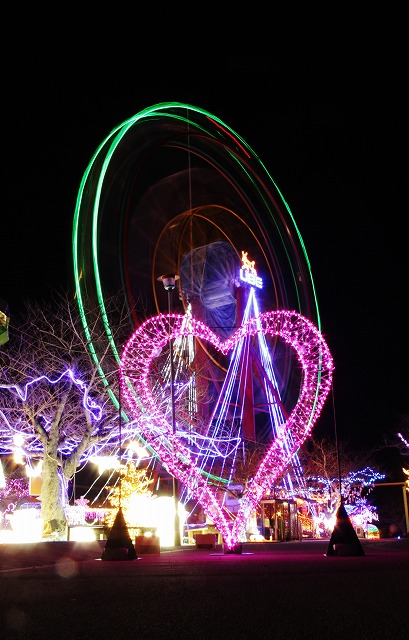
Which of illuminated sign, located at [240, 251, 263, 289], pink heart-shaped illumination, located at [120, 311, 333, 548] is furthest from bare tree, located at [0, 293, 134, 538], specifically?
illuminated sign, located at [240, 251, 263, 289]

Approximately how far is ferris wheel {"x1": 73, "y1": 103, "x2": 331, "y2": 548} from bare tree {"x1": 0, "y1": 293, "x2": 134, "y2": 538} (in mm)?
561

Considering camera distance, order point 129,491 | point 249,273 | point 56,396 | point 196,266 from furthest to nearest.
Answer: point 249,273
point 196,266
point 129,491
point 56,396

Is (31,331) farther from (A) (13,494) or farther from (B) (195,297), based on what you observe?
(A) (13,494)

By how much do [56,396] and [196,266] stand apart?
9.30m

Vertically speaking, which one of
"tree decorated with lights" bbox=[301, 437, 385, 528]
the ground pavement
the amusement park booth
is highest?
"tree decorated with lights" bbox=[301, 437, 385, 528]

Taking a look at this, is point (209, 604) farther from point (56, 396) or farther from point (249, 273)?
point (249, 273)

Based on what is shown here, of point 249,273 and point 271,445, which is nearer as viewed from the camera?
point 271,445

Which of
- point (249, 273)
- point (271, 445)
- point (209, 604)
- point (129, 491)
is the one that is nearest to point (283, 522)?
point (129, 491)

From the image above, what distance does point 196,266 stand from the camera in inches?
1148

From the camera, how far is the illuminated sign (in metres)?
31.1

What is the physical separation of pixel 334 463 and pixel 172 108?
27.3m

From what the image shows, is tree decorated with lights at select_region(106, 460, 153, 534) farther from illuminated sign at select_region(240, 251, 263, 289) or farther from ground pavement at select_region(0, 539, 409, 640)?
ground pavement at select_region(0, 539, 409, 640)

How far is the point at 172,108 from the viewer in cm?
2636

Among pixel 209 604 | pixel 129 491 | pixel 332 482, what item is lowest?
pixel 209 604
